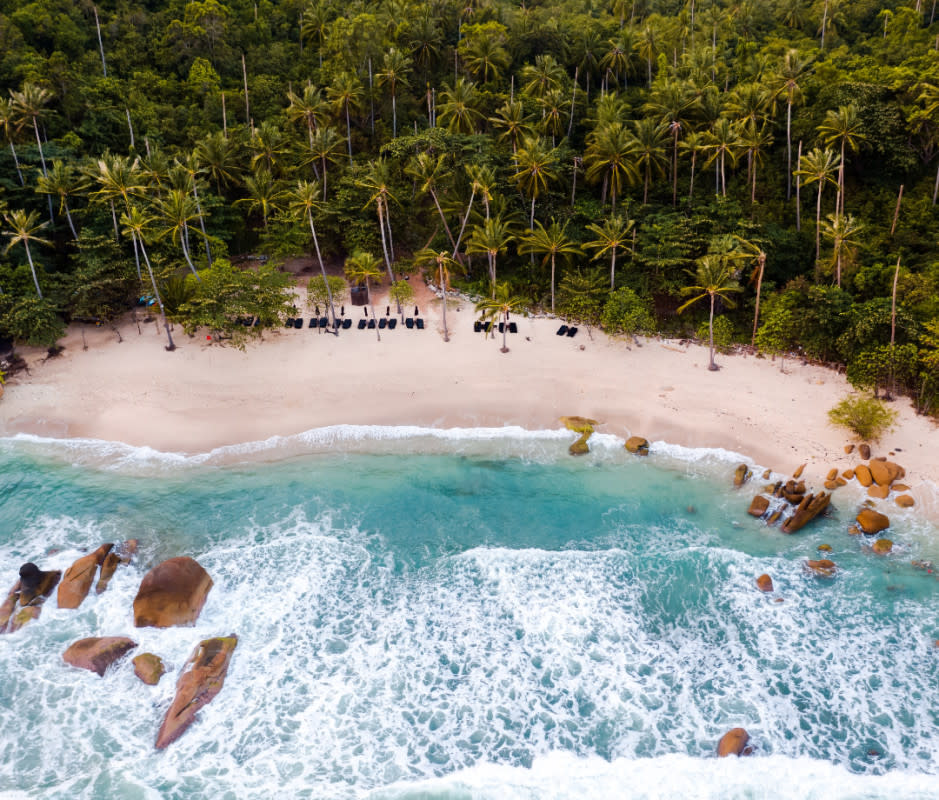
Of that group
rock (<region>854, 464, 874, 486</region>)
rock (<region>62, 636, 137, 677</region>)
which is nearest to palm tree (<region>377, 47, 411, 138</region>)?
rock (<region>854, 464, 874, 486</region>)

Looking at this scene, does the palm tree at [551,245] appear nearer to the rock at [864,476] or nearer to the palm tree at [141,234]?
the rock at [864,476]

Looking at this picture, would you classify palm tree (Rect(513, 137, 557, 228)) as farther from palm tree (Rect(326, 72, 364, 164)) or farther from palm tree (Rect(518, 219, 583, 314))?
palm tree (Rect(326, 72, 364, 164))

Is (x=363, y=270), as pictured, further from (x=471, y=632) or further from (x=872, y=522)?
(x=872, y=522)

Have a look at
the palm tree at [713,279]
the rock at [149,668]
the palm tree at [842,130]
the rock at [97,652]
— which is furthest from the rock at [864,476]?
the rock at [97,652]

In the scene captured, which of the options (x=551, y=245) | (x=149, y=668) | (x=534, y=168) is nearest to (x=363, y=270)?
(x=551, y=245)

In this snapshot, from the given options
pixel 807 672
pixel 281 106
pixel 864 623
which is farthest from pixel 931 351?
pixel 281 106

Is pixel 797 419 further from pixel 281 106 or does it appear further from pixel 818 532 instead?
pixel 281 106
